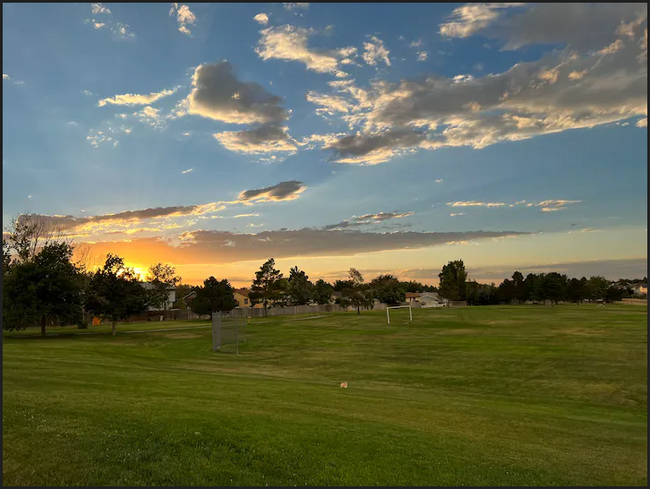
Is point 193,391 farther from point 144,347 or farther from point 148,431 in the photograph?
point 144,347

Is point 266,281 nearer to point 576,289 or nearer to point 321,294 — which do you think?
point 321,294

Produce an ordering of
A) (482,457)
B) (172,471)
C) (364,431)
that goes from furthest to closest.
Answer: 1. (364,431)
2. (482,457)
3. (172,471)

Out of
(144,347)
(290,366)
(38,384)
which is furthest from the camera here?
(144,347)

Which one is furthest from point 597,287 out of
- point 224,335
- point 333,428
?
point 333,428

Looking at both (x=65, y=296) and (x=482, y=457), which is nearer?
(x=482, y=457)

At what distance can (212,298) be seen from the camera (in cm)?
9969

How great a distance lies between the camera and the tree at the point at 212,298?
322 ft

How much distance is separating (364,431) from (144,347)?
3904 centimetres

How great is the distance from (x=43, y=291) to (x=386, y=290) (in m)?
93.7

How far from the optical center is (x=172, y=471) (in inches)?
378

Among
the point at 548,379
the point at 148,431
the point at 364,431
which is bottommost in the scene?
the point at 548,379

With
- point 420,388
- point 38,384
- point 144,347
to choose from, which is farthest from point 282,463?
point 144,347

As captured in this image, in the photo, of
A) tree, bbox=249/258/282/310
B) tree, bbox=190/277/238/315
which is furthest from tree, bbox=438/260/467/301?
tree, bbox=190/277/238/315

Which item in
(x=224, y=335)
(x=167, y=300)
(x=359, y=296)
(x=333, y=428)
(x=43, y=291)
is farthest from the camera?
(x=167, y=300)
